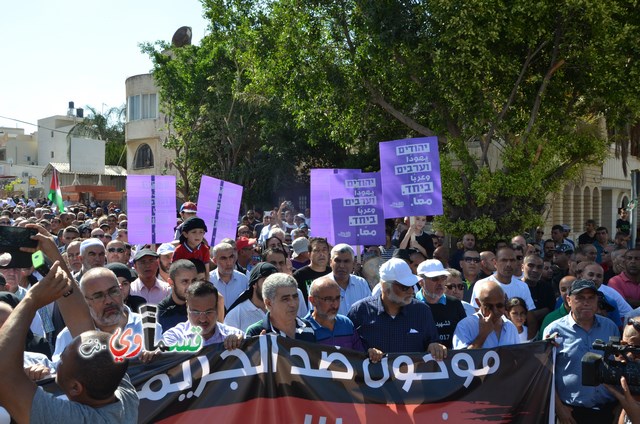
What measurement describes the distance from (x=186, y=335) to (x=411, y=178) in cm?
584

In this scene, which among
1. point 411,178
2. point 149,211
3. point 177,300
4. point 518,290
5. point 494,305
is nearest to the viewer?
point 494,305

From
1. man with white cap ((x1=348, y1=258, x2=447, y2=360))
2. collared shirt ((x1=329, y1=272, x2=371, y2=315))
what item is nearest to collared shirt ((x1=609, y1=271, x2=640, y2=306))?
collared shirt ((x1=329, y1=272, x2=371, y2=315))

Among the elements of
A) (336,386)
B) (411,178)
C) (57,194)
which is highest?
(411,178)

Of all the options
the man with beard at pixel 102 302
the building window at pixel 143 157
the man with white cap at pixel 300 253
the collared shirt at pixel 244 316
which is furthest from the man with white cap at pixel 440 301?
the building window at pixel 143 157

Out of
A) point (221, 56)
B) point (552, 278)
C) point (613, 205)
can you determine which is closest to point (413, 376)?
point (552, 278)

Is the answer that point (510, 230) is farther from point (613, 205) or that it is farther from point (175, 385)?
point (613, 205)

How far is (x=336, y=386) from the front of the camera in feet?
16.5

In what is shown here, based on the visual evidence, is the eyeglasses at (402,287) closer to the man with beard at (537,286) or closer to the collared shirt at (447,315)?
the collared shirt at (447,315)

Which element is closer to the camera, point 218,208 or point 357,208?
point 218,208

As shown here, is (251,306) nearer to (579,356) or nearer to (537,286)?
(579,356)

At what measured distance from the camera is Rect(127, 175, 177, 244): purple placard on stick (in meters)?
9.53

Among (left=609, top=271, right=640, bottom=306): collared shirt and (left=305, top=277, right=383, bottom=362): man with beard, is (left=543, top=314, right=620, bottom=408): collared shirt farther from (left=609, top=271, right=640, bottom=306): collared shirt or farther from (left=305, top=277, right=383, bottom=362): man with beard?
A: (left=609, top=271, right=640, bottom=306): collared shirt

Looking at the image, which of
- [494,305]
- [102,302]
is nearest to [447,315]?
[494,305]

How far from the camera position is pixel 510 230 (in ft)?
50.4
